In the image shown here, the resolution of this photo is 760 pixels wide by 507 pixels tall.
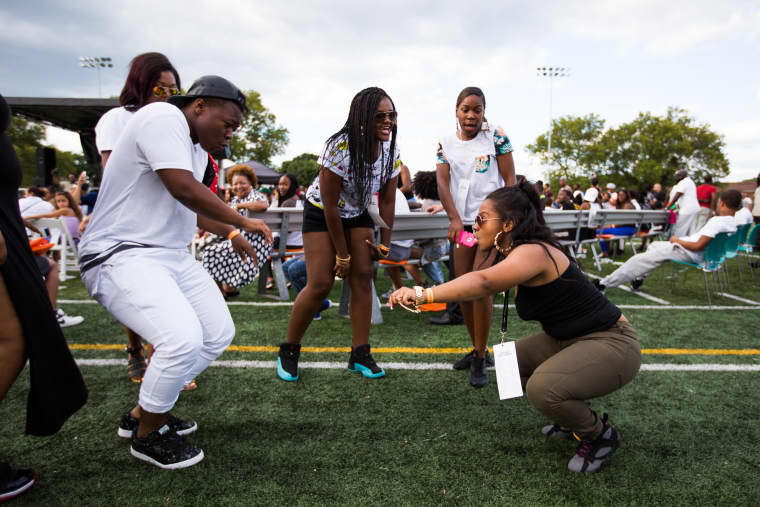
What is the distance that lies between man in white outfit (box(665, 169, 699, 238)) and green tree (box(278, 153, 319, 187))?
5670cm

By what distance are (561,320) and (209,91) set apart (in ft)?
6.75

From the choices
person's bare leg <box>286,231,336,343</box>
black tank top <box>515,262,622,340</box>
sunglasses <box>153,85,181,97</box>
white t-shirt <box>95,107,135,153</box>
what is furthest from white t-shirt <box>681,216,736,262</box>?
white t-shirt <box>95,107,135,153</box>

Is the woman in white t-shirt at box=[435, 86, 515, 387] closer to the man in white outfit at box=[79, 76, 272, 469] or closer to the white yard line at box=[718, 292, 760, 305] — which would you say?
the man in white outfit at box=[79, 76, 272, 469]

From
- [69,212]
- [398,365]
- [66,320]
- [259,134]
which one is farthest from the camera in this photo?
[259,134]

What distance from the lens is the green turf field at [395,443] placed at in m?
2.16

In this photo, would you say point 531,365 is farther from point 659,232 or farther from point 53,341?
point 659,232

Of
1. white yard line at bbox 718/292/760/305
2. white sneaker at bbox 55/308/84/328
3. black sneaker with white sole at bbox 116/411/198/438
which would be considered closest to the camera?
black sneaker with white sole at bbox 116/411/198/438

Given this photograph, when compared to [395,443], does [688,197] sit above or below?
above

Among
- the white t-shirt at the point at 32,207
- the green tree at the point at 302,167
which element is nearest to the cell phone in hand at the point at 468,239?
the white t-shirt at the point at 32,207

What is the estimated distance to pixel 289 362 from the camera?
11.5 ft

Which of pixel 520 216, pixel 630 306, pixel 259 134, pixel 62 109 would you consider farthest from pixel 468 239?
pixel 259 134

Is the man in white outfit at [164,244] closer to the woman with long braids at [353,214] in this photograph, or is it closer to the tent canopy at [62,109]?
the woman with long braids at [353,214]

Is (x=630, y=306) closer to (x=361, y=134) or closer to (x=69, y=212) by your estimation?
(x=361, y=134)

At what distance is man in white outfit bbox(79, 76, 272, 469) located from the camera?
2100mm
